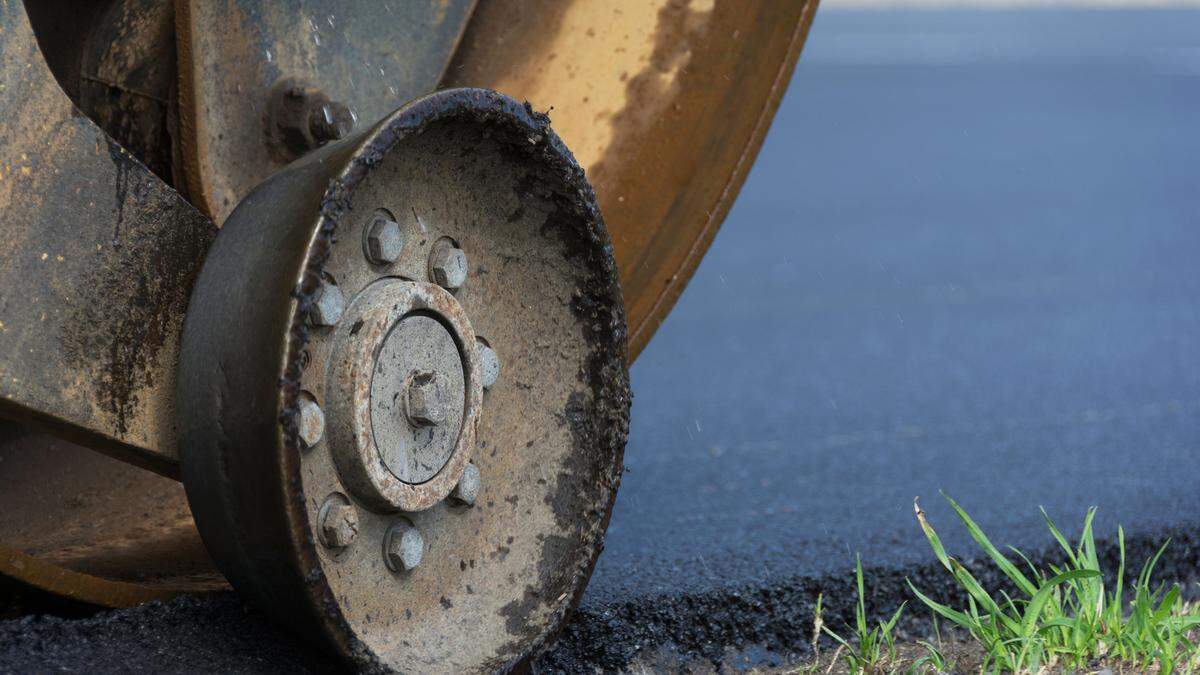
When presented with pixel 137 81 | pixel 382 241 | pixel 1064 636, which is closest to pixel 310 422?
pixel 382 241

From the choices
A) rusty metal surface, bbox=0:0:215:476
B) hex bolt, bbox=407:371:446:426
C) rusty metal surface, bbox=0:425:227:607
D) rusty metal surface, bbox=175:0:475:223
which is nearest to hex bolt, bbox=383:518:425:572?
hex bolt, bbox=407:371:446:426

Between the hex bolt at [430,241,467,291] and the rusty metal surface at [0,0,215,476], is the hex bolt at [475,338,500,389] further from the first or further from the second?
the rusty metal surface at [0,0,215,476]

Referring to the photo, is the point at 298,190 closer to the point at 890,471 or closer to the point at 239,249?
the point at 239,249

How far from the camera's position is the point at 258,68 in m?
1.92

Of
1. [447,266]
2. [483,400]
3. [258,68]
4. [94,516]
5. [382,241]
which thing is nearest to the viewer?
[382,241]

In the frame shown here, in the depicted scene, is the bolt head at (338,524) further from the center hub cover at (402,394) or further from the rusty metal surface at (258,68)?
the rusty metal surface at (258,68)

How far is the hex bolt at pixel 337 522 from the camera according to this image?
151 centimetres

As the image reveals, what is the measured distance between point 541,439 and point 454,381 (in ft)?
0.74

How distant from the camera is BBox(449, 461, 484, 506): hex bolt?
5.61 feet

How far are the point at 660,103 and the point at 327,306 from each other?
1.12 metres

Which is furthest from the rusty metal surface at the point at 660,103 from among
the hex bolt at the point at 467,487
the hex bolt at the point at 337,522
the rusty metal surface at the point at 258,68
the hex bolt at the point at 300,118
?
the hex bolt at the point at 337,522

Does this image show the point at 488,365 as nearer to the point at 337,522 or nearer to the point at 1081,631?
the point at 337,522

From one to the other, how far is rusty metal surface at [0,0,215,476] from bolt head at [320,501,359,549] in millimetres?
195

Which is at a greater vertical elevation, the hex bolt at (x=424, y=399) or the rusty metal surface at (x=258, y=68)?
the rusty metal surface at (x=258, y=68)
